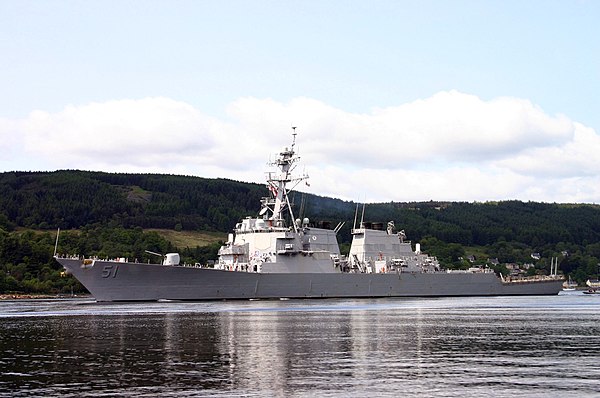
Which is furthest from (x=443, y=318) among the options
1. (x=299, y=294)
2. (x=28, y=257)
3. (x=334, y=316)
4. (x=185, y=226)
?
(x=185, y=226)

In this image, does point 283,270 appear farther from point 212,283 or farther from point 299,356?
point 299,356

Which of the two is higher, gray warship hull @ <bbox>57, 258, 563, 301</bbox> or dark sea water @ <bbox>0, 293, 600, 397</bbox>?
gray warship hull @ <bbox>57, 258, 563, 301</bbox>

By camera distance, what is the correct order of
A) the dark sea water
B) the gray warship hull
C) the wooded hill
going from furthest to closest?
1. the wooded hill
2. the gray warship hull
3. the dark sea water

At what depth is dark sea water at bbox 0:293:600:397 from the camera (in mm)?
22531

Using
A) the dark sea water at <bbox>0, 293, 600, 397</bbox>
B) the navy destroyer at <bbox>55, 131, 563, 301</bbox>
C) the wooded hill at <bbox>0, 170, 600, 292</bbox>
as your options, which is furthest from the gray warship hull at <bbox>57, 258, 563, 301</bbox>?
the wooded hill at <bbox>0, 170, 600, 292</bbox>

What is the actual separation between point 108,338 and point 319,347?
9941 millimetres

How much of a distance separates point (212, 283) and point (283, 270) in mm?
6652

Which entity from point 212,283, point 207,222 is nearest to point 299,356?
point 212,283

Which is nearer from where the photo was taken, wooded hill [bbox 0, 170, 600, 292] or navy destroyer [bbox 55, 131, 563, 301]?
navy destroyer [bbox 55, 131, 563, 301]

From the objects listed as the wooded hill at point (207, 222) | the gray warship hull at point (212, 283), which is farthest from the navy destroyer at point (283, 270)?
the wooded hill at point (207, 222)

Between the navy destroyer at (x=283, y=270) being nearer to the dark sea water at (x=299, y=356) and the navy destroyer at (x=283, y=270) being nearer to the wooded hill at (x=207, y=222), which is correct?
the dark sea water at (x=299, y=356)

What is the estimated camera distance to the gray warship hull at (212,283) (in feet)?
216

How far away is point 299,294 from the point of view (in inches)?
2879

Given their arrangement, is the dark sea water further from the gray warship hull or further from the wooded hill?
the wooded hill
